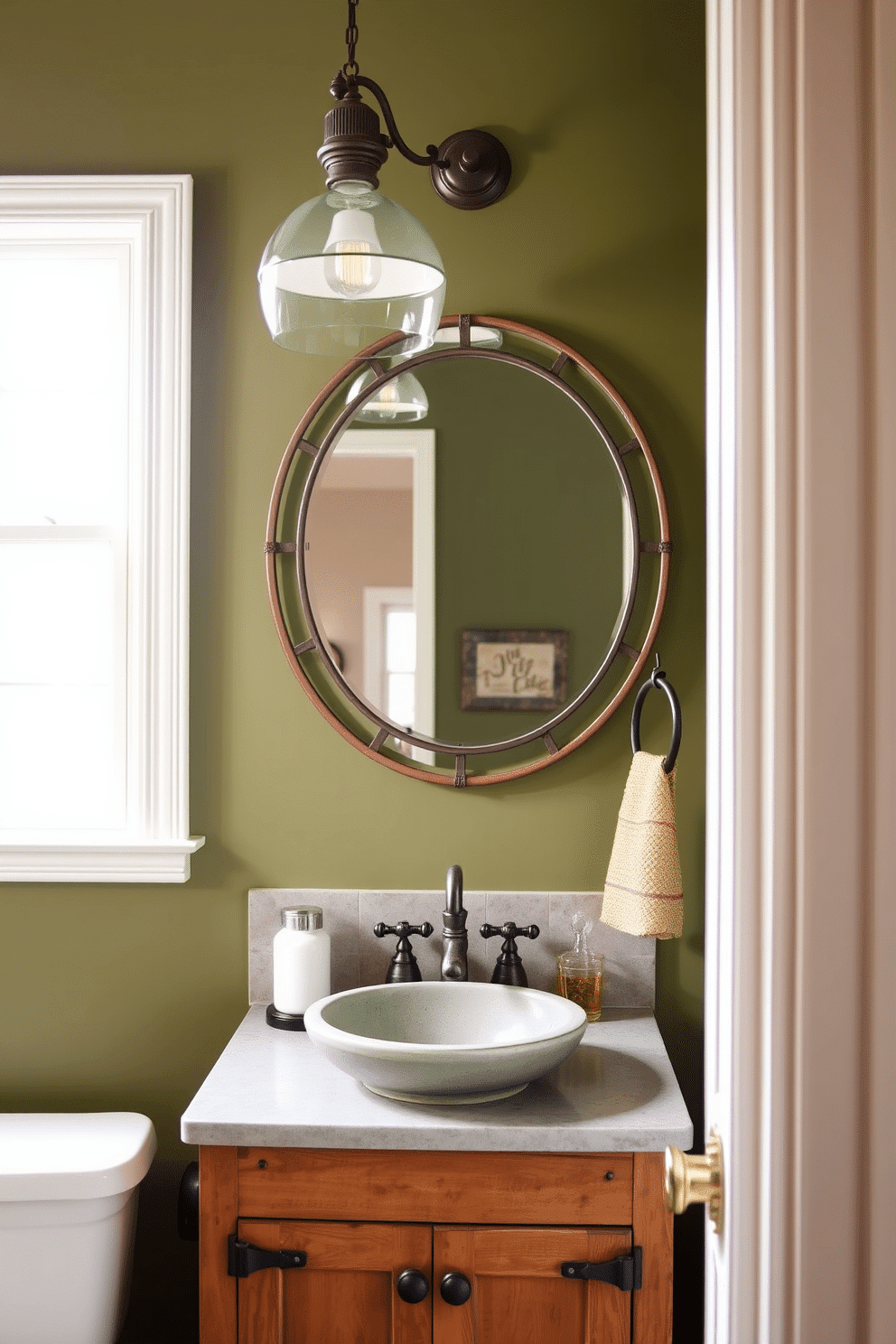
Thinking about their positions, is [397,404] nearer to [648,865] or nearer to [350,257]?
[350,257]

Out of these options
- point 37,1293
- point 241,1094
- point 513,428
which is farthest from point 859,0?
point 37,1293

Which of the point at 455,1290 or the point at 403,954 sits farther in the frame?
the point at 403,954

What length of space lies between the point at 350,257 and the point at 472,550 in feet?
2.06

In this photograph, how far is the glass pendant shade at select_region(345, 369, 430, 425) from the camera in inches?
74.1

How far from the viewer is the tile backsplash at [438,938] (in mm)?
1855

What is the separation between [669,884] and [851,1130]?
1132 mm

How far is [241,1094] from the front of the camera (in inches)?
57.0

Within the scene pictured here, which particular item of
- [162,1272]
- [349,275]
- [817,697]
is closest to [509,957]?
[162,1272]

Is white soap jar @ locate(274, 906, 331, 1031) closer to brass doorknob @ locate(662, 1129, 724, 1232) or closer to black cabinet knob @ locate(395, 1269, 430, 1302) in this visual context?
black cabinet knob @ locate(395, 1269, 430, 1302)

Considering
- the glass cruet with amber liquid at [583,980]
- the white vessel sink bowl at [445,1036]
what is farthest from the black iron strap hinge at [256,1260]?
the glass cruet with amber liquid at [583,980]

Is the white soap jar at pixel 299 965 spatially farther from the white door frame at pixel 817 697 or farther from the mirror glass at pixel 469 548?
the white door frame at pixel 817 697

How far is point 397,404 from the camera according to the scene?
6.18 feet

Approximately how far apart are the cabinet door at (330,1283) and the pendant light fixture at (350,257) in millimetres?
1260

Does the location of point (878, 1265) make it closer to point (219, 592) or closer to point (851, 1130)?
point (851, 1130)
